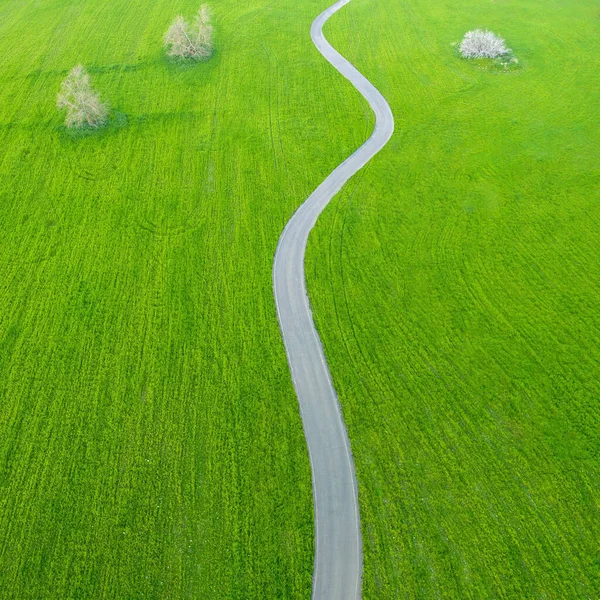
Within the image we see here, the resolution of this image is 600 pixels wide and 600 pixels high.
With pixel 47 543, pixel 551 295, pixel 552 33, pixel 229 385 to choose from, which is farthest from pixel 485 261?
pixel 552 33

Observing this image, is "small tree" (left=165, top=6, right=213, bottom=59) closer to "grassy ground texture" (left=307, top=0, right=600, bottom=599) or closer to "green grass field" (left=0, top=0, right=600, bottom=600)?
"green grass field" (left=0, top=0, right=600, bottom=600)

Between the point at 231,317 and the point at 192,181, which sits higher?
the point at 192,181

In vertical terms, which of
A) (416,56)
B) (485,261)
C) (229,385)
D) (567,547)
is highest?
(416,56)

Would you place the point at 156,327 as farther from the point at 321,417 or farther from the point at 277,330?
the point at 321,417

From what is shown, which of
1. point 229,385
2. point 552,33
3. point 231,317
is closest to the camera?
point 229,385

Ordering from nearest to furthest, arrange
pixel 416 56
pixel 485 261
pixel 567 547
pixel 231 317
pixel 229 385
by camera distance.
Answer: pixel 567 547 → pixel 229 385 → pixel 231 317 → pixel 485 261 → pixel 416 56

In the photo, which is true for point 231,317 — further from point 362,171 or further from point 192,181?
point 362,171

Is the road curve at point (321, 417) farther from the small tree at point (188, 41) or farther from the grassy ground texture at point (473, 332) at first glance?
the small tree at point (188, 41)
